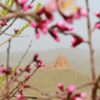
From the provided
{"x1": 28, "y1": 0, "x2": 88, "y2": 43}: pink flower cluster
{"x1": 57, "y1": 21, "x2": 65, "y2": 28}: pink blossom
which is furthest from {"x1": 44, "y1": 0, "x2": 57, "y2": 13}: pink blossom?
{"x1": 57, "y1": 21, "x2": 65, "y2": 28}: pink blossom

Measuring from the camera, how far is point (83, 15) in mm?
550

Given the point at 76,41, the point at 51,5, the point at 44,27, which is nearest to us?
the point at 51,5

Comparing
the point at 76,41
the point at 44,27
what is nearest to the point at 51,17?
the point at 44,27

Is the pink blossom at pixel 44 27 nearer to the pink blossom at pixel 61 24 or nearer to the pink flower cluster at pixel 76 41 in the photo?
the pink blossom at pixel 61 24

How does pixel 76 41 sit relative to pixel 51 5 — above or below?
below

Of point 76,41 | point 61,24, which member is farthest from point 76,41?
point 61,24

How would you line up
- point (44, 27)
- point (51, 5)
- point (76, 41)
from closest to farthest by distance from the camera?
1. point (51, 5)
2. point (44, 27)
3. point (76, 41)

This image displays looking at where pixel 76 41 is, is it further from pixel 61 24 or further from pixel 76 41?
pixel 61 24

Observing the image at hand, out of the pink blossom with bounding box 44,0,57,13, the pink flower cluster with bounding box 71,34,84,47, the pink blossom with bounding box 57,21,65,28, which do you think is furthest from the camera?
the pink flower cluster with bounding box 71,34,84,47

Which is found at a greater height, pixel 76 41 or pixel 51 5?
pixel 51 5

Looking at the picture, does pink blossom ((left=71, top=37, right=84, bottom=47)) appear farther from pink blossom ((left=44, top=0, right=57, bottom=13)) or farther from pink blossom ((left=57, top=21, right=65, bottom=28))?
pink blossom ((left=44, top=0, right=57, bottom=13))

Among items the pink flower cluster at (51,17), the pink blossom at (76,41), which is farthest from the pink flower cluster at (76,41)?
the pink flower cluster at (51,17)

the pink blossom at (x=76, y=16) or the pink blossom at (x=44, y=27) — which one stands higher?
the pink blossom at (x=76, y=16)

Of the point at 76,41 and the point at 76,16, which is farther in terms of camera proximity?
the point at 76,41
